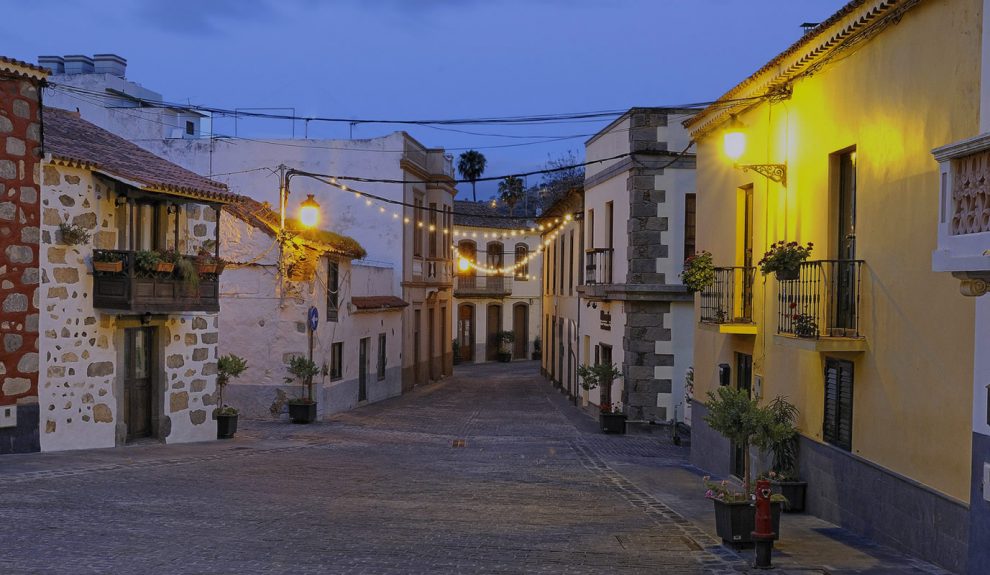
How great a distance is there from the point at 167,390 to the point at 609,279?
11076mm

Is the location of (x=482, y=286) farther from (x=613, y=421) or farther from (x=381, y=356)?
(x=613, y=421)

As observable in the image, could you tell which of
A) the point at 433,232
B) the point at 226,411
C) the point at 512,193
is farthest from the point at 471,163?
the point at 226,411

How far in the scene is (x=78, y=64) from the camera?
110ft

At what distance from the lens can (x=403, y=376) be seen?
34.0m

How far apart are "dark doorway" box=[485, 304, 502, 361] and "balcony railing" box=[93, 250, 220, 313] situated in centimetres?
3786

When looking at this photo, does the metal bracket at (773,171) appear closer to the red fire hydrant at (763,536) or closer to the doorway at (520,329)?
the red fire hydrant at (763,536)

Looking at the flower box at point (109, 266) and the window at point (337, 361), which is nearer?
the flower box at point (109, 266)

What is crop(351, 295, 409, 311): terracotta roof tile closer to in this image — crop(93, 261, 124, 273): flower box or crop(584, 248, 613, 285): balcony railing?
crop(584, 248, 613, 285): balcony railing

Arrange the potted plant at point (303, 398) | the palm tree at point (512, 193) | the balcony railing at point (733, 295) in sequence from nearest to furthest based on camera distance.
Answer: the balcony railing at point (733, 295)
the potted plant at point (303, 398)
the palm tree at point (512, 193)

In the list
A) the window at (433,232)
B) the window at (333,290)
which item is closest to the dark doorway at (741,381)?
the window at (333,290)

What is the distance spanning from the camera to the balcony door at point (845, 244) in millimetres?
10688

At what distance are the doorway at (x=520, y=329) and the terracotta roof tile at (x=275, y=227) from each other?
29.0 m

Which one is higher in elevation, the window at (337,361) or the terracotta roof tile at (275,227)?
the terracotta roof tile at (275,227)

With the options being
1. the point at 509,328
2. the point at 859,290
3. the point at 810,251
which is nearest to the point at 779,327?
the point at 810,251
